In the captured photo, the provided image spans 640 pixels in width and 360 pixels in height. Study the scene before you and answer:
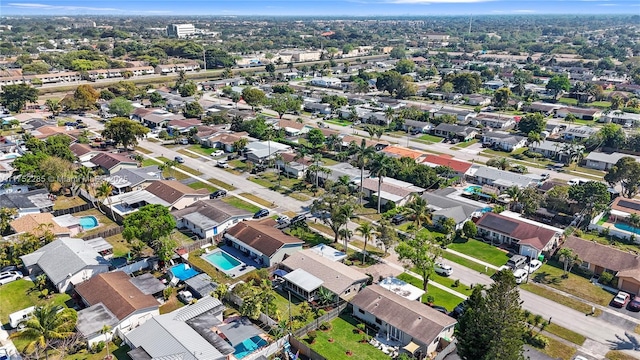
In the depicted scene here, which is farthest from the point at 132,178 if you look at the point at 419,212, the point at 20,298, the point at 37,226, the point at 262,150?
the point at 419,212

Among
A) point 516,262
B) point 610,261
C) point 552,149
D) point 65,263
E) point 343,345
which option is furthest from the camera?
point 552,149

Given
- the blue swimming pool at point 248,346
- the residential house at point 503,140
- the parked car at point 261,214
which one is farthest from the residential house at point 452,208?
the residential house at point 503,140

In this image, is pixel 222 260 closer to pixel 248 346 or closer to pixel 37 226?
pixel 248 346

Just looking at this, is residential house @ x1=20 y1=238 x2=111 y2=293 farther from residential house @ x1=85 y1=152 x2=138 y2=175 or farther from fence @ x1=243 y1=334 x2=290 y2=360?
A: residential house @ x1=85 y1=152 x2=138 y2=175

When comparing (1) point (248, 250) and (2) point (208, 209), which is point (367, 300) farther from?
(2) point (208, 209)

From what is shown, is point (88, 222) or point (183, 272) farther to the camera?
point (88, 222)

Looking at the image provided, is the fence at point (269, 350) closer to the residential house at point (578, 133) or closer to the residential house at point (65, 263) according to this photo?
the residential house at point (65, 263)
